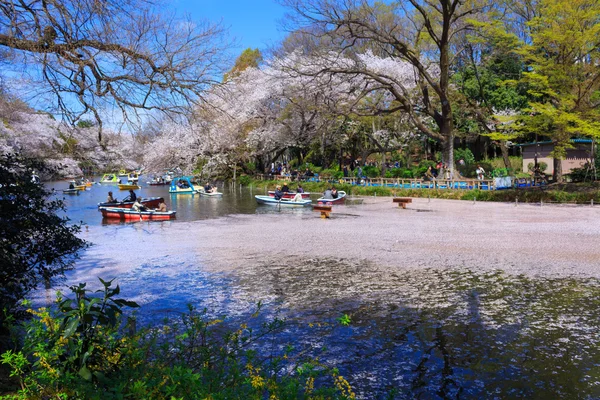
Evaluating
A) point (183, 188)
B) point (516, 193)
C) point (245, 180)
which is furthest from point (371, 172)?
point (183, 188)

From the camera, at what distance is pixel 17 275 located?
7.66 m

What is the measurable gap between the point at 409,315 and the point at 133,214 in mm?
18267

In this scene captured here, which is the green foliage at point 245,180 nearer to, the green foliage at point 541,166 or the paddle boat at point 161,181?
the paddle boat at point 161,181

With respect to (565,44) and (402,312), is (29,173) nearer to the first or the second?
(402,312)

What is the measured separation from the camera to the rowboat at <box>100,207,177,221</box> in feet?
79.5

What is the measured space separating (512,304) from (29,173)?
31.2 ft

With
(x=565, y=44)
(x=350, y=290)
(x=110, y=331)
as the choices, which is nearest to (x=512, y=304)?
(x=350, y=290)

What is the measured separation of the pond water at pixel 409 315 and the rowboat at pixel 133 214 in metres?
9.18

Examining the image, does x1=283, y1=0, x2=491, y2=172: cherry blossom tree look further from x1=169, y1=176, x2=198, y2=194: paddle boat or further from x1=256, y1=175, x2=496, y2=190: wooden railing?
x1=169, y1=176, x2=198, y2=194: paddle boat

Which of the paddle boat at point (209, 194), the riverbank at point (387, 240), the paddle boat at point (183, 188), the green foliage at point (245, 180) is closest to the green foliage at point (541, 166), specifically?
the riverbank at point (387, 240)

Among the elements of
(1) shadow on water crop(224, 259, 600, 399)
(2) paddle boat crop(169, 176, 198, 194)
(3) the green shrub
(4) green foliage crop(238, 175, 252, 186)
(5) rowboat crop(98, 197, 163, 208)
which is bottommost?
(1) shadow on water crop(224, 259, 600, 399)

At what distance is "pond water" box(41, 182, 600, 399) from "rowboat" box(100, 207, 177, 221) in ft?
30.1

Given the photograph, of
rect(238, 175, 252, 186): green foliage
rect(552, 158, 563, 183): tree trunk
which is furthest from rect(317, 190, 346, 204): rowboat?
rect(238, 175, 252, 186): green foliage

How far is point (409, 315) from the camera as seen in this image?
936 cm
